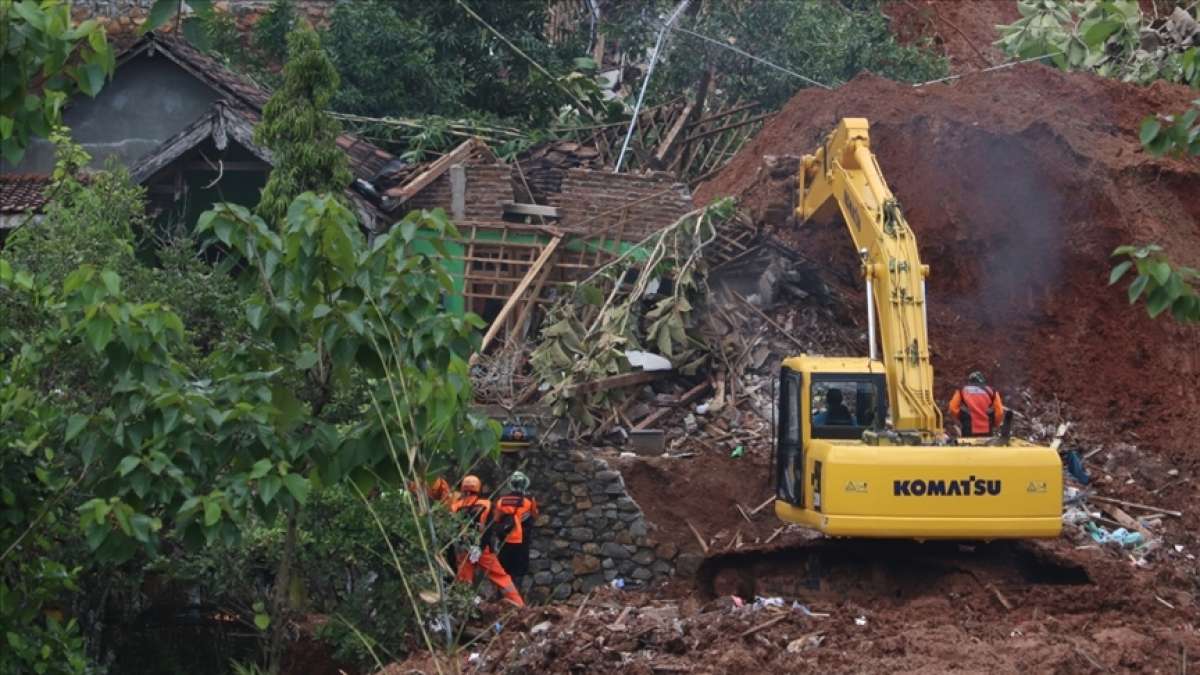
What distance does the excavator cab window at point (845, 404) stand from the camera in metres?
14.0

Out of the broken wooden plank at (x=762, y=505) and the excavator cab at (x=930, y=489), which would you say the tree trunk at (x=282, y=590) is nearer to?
the excavator cab at (x=930, y=489)

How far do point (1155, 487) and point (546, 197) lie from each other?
807cm

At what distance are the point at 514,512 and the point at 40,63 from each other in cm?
895

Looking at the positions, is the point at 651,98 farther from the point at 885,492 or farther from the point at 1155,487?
the point at 885,492

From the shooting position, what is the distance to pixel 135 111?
2133 cm

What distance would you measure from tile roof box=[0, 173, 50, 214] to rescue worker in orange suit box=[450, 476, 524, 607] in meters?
6.96

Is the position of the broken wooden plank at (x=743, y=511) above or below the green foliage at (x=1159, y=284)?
below

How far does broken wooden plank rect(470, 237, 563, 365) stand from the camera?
1895cm

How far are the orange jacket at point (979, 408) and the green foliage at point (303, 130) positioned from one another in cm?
599

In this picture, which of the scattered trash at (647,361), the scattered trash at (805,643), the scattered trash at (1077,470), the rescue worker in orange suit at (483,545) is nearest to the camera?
the scattered trash at (805,643)

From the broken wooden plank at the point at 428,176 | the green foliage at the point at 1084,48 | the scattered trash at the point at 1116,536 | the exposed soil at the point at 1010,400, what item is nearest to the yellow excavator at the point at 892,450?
the exposed soil at the point at 1010,400

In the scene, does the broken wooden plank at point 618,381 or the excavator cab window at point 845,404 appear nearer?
the excavator cab window at point 845,404

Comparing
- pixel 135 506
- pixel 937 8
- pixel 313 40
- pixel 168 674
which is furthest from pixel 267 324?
pixel 937 8

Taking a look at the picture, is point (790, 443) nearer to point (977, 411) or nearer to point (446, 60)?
point (977, 411)
